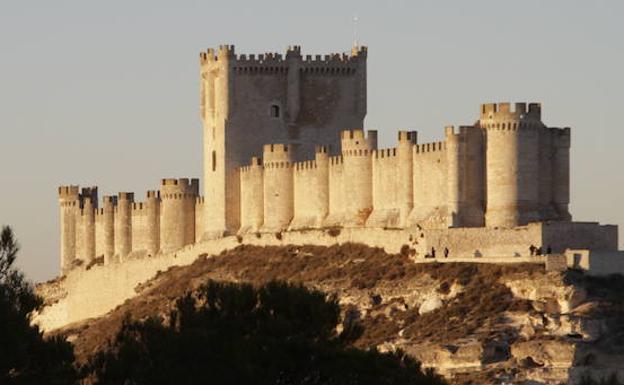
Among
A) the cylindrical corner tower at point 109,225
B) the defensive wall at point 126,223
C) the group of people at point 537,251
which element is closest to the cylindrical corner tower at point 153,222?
the defensive wall at point 126,223

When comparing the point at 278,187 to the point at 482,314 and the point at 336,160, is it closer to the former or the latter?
the point at 336,160

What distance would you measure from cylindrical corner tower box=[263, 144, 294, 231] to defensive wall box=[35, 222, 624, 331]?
1.13 m

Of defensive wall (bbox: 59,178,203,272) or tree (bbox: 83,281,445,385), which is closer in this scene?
tree (bbox: 83,281,445,385)

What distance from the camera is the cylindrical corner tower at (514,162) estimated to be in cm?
9288

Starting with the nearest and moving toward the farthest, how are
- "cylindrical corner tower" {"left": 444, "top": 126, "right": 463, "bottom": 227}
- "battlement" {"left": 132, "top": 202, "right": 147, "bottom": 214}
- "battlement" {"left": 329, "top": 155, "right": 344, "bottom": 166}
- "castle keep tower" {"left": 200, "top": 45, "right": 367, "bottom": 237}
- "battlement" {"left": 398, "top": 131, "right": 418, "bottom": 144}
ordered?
"cylindrical corner tower" {"left": 444, "top": 126, "right": 463, "bottom": 227} < "battlement" {"left": 398, "top": 131, "right": 418, "bottom": 144} < "battlement" {"left": 329, "top": 155, "right": 344, "bottom": 166} < "castle keep tower" {"left": 200, "top": 45, "right": 367, "bottom": 237} < "battlement" {"left": 132, "top": 202, "right": 147, "bottom": 214}

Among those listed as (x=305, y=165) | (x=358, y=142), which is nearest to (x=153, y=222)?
(x=305, y=165)

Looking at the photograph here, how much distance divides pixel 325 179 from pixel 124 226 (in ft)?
57.6

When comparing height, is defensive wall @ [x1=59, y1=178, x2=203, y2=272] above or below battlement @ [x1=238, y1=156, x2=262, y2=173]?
below

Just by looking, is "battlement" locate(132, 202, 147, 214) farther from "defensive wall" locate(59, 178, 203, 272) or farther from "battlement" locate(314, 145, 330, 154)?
"battlement" locate(314, 145, 330, 154)

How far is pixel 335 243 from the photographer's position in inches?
3848

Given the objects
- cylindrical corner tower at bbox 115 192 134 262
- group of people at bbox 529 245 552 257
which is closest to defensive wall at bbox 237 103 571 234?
group of people at bbox 529 245 552 257

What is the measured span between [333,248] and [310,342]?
33043 mm

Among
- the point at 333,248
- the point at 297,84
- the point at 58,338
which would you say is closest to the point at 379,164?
the point at 333,248

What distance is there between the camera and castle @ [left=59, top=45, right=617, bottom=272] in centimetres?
9294
